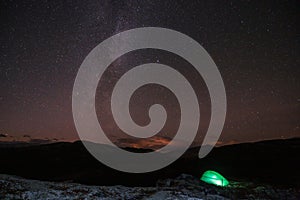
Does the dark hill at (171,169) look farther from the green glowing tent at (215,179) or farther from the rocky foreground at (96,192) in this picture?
the rocky foreground at (96,192)

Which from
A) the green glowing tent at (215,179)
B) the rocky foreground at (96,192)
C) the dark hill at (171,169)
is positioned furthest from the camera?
the dark hill at (171,169)

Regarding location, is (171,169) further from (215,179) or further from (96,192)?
(96,192)

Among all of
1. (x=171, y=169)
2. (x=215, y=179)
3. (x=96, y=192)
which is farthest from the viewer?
(x=171, y=169)

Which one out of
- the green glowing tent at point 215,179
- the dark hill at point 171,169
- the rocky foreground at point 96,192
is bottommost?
the rocky foreground at point 96,192

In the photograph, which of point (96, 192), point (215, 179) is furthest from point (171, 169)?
point (96, 192)

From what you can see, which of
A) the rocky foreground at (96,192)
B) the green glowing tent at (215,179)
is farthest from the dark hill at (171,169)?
the rocky foreground at (96,192)

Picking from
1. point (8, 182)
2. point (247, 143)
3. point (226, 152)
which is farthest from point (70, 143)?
point (8, 182)

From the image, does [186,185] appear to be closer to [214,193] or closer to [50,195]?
[214,193]

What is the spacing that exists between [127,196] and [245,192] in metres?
5.30

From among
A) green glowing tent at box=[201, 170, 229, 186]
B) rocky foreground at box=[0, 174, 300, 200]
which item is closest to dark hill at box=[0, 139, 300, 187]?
green glowing tent at box=[201, 170, 229, 186]

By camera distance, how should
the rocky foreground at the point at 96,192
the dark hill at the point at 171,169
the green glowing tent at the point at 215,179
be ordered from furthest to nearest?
the dark hill at the point at 171,169, the green glowing tent at the point at 215,179, the rocky foreground at the point at 96,192

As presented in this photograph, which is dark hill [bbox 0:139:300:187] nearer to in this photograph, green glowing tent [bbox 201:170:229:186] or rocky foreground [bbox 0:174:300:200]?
green glowing tent [bbox 201:170:229:186]

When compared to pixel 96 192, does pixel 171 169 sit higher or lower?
higher

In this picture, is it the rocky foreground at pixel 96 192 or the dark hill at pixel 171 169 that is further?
the dark hill at pixel 171 169
